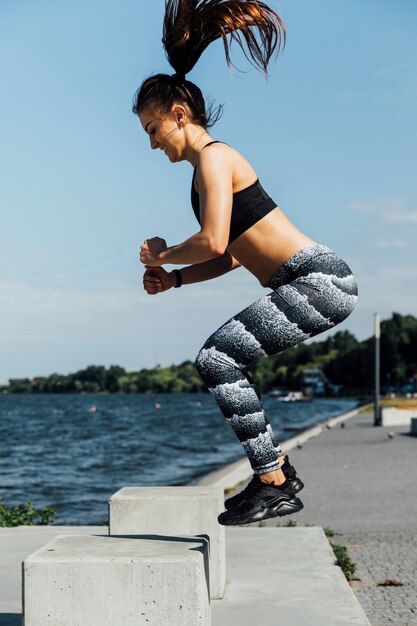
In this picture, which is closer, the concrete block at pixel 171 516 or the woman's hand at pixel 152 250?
the woman's hand at pixel 152 250

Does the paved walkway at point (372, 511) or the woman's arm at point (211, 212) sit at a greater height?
the woman's arm at point (211, 212)

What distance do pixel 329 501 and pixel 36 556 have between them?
8572mm

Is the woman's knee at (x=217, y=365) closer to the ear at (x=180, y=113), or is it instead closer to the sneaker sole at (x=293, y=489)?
the sneaker sole at (x=293, y=489)

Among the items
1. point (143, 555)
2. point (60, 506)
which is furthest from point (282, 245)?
point (60, 506)

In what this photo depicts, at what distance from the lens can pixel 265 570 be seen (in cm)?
692

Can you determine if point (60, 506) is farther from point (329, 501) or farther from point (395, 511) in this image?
point (395, 511)

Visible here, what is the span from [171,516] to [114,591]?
215 centimetres

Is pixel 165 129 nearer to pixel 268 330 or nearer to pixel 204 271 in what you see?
pixel 204 271

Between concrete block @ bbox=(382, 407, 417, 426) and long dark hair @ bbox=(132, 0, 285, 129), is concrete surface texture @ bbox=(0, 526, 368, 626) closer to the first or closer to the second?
long dark hair @ bbox=(132, 0, 285, 129)

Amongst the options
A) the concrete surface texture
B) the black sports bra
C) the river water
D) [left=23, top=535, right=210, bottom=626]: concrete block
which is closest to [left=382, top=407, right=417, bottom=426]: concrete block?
the river water

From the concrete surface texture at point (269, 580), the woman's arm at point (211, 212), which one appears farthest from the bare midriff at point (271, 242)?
the concrete surface texture at point (269, 580)

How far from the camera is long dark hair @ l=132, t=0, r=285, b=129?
4.42 m

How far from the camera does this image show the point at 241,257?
4449 mm

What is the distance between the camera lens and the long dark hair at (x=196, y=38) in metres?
4.42
